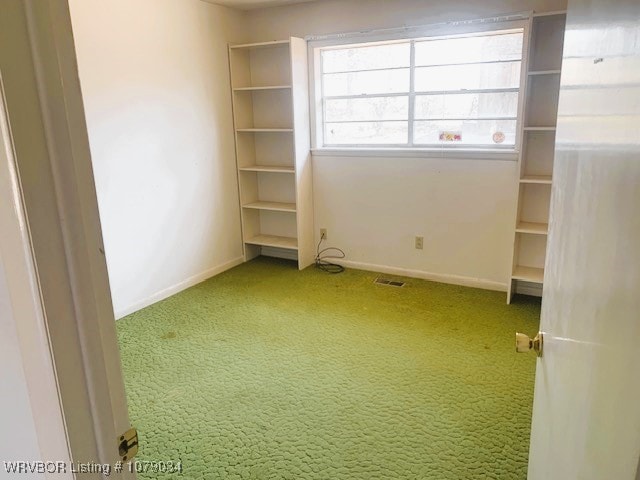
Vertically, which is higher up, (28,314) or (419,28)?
(419,28)

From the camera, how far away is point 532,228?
11.2 feet

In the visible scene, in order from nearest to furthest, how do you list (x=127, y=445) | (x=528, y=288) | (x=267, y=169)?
(x=127, y=445)
(x=528, y=288)
(x=267, y=169)

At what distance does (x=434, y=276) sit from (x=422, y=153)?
42.9 inches

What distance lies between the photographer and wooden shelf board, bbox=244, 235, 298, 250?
14.6 ft

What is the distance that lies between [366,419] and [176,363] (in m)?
1.25

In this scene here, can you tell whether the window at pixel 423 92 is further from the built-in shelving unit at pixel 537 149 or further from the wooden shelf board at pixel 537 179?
the wooden shelf board at pixel 537 179

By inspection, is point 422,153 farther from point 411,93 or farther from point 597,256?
point 597,256

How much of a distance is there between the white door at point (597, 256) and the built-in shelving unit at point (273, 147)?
330 cm

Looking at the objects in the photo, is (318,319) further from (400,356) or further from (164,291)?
(164,291)

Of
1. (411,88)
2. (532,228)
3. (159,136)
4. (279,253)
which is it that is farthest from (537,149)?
(159,136)

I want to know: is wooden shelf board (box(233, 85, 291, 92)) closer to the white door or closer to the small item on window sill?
the small item on window sill

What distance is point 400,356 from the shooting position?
2.79 metres

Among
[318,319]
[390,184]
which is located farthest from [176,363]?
[390,184]

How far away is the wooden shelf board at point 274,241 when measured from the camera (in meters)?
4.45
